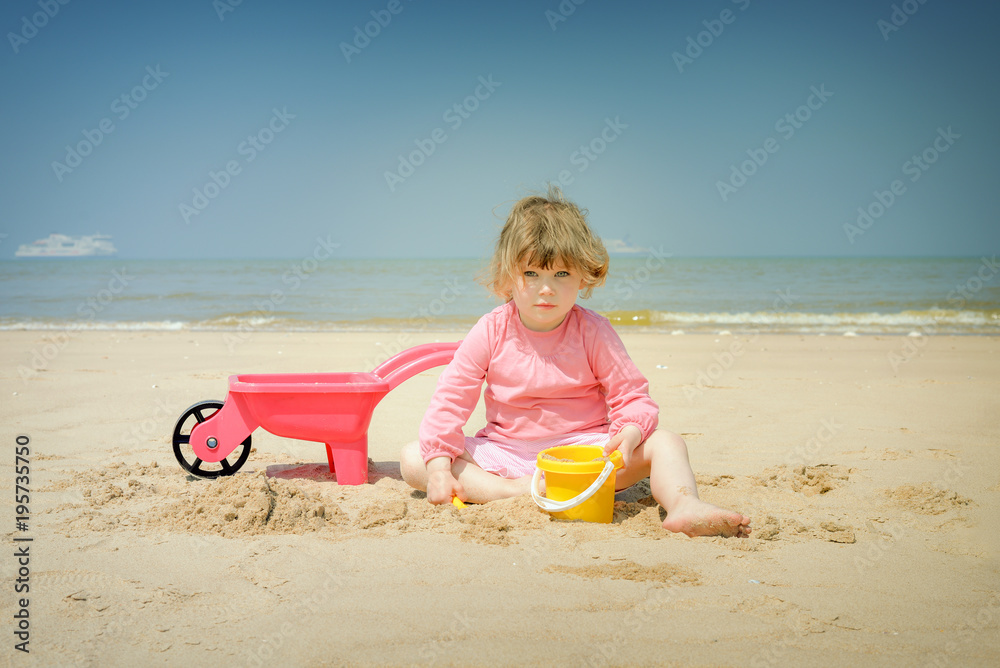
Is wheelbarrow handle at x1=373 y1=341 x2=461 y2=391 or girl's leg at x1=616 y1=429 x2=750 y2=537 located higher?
wheelbarrow handle at x1=373 y1=341 x2=461 y2=391

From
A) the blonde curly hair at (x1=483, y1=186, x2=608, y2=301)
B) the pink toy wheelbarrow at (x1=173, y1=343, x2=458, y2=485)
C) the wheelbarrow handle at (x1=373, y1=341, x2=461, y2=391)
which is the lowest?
the pink toy wheelbarrow at (x1=173, y1=343, x2=458, y2=485)

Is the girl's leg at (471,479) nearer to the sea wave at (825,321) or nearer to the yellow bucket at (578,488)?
the yellow bucket at (578,488)

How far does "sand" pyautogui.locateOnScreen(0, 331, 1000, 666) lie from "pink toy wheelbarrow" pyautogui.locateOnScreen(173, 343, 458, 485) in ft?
0.57

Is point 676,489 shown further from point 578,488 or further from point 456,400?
point 456,400

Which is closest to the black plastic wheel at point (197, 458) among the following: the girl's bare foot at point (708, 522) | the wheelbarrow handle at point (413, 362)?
the wheelbarrow handle at point (413, 362)

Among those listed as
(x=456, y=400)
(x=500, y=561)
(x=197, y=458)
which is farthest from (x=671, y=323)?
(x=500, y=561)

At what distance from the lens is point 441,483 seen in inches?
103

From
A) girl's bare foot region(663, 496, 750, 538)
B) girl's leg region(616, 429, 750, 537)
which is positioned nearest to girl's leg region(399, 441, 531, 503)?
girl's leg region(616, 429, 750, 537)

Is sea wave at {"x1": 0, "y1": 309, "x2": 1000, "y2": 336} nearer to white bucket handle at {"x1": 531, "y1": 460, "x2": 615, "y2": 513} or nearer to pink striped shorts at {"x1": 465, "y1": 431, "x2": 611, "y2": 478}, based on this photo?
pink striped shorts at {"x1": 465, "y1": 431, "x2": 611, "y2": 478}

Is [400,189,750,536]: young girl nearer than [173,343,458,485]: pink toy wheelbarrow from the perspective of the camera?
Yes

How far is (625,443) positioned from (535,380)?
1.52 ft

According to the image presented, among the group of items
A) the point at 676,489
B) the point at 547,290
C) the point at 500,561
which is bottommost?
the point at 500,561

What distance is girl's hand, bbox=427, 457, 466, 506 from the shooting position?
8.52 feet

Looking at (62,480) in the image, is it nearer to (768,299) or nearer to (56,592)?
(56,592)
